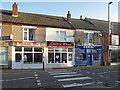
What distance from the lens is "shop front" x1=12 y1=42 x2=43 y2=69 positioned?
28688mm

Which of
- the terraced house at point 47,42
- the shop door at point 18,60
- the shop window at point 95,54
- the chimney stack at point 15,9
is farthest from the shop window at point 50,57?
the shop window at point 95,54

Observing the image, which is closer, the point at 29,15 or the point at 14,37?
the point at 14,37

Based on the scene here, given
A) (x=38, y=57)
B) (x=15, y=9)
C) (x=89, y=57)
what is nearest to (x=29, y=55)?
(x=38, y=57)

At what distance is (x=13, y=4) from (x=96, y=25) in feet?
45.0

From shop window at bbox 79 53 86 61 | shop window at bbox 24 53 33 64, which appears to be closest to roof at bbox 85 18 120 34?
shop window at bbox 79 53 86 61

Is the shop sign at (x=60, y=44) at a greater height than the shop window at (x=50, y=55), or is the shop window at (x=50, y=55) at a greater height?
the shop sign at (x=60, y=44)

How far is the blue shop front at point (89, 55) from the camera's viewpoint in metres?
33.6

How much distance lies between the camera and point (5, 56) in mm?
28469

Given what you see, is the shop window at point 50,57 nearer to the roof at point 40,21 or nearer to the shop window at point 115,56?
the roof at point 40,21

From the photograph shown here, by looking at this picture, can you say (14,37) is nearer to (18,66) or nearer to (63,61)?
(18,66)

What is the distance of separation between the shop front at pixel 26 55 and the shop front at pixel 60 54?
1.23m

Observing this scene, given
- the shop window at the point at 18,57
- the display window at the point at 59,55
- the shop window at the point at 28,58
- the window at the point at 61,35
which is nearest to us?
the shop window at the point at 18,57

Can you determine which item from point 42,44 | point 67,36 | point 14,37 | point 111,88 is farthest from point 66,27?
point 111,88

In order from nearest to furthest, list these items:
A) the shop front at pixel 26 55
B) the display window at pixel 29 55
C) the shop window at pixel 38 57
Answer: the shop front at pixel 26 55 → the display window at pixel 29 55 → the shop window at pixel 38 57
